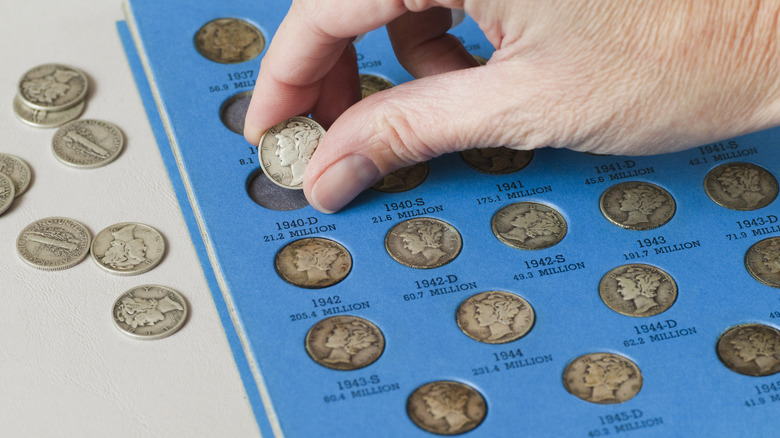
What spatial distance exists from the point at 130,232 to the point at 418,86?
1.48 feet

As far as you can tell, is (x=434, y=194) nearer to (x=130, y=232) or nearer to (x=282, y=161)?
(x=282, y=161)

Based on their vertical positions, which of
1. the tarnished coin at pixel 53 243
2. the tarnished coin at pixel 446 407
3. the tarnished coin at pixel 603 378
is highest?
the tarnished coin at pixel 53 243

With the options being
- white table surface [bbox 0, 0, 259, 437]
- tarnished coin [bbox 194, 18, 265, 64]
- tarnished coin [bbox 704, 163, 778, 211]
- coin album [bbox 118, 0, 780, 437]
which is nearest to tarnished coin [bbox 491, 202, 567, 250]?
coin album [bbox 118, 0, 780, 437]

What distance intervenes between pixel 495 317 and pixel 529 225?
166 mm

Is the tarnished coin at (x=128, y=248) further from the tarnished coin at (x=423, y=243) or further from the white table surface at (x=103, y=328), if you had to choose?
Answer: the tarnished coin at (x=423, y=243)

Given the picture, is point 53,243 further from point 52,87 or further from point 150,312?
point 52,87

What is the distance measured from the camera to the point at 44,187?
137cm

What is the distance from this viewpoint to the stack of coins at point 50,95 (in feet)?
4.83

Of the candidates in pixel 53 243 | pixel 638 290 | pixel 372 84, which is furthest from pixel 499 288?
pixel 53 243

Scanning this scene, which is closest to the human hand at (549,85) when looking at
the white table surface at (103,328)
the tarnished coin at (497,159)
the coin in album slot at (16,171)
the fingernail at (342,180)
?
the fingernail at (342,180)

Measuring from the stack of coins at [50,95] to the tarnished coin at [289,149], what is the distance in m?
0.38

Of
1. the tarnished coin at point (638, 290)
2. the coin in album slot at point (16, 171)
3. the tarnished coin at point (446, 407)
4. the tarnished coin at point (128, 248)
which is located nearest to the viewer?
the tarnished coin at point (446, 407)

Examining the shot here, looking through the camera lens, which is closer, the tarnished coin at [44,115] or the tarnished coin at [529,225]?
the tarnished coin at [529,225]

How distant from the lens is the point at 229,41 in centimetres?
153
